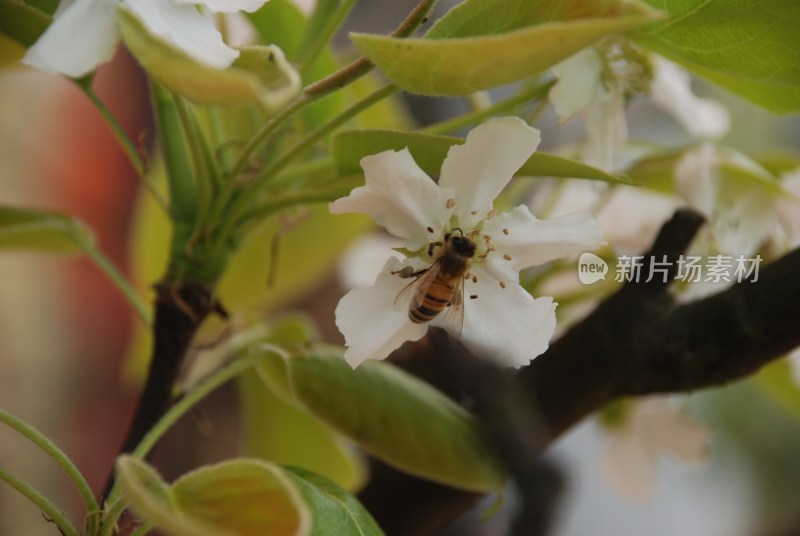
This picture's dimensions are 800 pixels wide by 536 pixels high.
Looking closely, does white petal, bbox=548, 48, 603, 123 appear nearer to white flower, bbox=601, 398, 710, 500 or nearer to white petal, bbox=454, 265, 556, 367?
white petal, bbox=454, 265, 556, 367

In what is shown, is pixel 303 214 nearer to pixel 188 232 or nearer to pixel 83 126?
pixel 188 232

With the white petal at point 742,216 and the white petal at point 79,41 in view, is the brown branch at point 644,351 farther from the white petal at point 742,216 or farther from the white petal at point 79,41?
the white petal at point 79,41

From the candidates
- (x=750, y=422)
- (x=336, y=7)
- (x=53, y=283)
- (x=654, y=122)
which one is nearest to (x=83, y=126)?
(x=53, y=283)

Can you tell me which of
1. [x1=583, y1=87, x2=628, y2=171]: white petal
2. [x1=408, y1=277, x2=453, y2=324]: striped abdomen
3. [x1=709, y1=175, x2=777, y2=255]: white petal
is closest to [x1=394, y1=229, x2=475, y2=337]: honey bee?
[x1=408, y1=277, x2=453, y2=324]: striped abdomen

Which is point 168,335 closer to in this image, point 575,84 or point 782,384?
point 575,84

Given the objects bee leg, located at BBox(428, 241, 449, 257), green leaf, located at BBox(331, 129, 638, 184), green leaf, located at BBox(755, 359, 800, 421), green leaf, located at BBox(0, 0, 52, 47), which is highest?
green leaf, located at BBox(0, 0, 52, 47)

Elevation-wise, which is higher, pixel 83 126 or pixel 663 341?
pixel 663 341

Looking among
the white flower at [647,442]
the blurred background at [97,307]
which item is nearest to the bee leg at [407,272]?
the white flower at [647,442]
